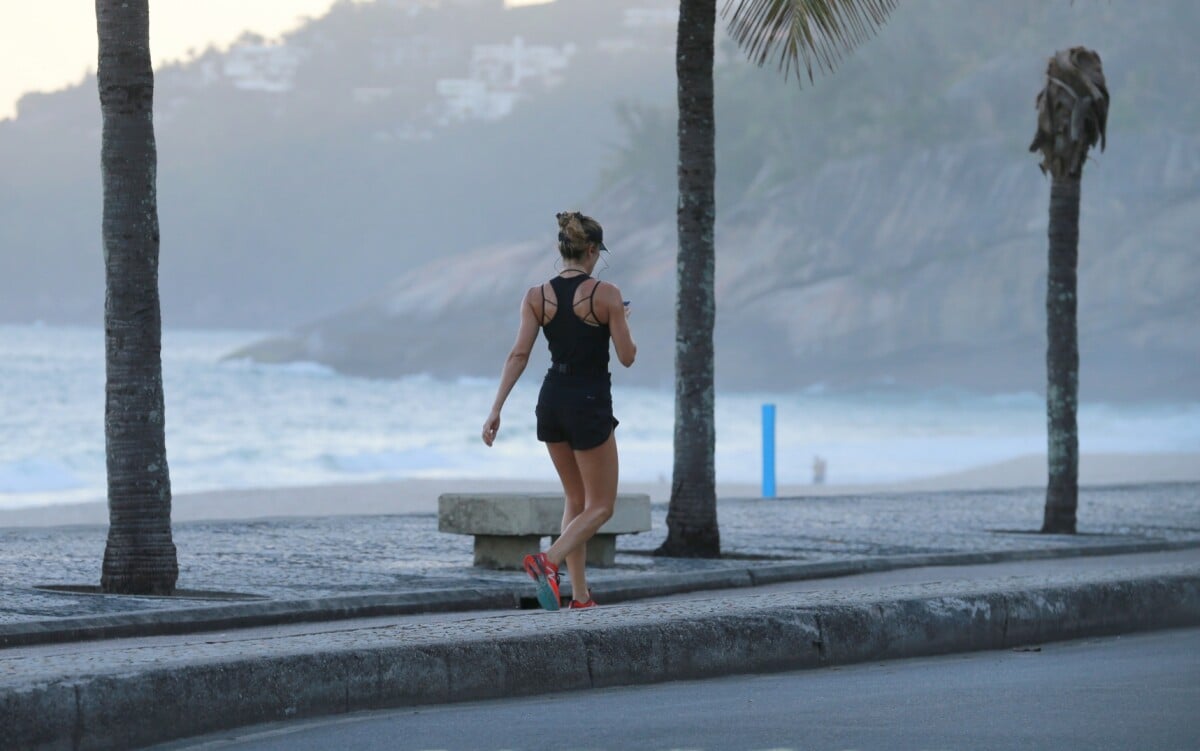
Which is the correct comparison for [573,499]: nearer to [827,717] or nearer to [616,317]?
[616,317]

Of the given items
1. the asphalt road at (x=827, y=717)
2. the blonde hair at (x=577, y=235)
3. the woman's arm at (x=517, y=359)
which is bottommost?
the asphalt road at (x=827, y=717)

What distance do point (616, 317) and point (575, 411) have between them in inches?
19.1

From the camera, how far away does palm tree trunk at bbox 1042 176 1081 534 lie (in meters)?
18.0

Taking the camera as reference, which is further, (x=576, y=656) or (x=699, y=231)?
(x=699, y=231)

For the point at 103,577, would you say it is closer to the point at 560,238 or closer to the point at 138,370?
the point at 138,370

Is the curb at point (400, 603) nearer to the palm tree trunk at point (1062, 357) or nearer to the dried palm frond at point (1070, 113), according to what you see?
the palm tree trunk at point (1062, 357)

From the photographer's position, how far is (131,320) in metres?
11.5

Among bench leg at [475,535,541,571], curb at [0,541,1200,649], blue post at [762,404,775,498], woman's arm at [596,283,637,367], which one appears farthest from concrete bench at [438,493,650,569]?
blue post at [762,404,775,498]

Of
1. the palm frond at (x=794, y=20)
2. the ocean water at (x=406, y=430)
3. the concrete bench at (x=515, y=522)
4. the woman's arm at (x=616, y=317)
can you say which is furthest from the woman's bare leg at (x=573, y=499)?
the ocean water at (x=406, y=430)

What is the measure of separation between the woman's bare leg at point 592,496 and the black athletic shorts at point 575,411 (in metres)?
0.07

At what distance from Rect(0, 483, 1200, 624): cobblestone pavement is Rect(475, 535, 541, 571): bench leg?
17 centimetres

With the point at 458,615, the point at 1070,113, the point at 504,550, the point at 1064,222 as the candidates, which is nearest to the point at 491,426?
the point at 458,615

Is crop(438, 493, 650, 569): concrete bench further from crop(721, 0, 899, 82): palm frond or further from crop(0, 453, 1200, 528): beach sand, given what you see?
crop(0, 453, 1200, 528): beach sand

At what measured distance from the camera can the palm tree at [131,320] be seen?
11.5 m
